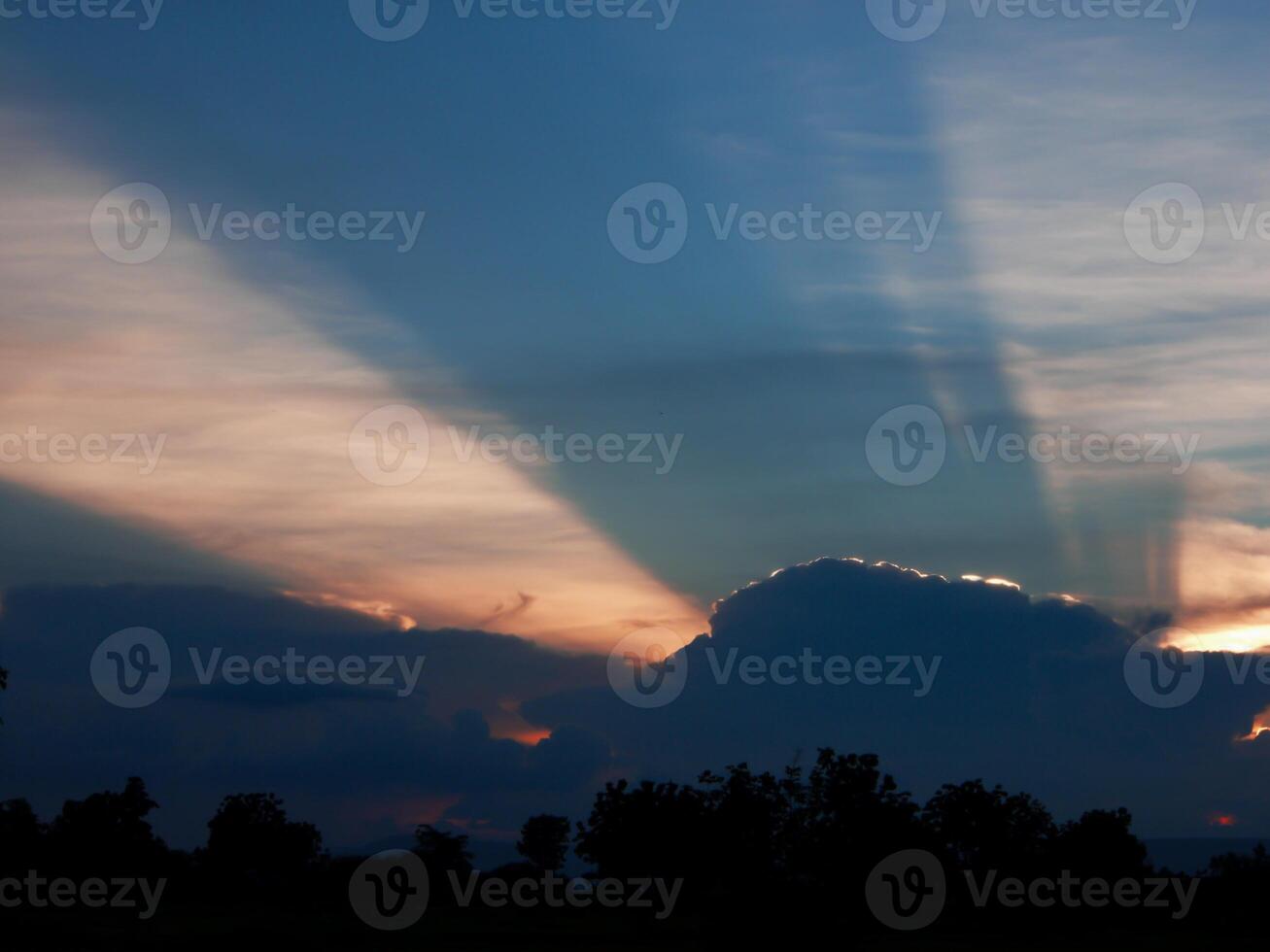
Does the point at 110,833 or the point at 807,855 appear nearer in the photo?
the point at 807,855

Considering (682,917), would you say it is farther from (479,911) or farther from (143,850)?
(143,850)

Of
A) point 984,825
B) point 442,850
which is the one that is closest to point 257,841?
point 442,850

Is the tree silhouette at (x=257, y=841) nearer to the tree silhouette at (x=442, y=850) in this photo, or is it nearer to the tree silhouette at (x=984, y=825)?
the tree silhouette at (x=442, y=850)

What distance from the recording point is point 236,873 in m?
166

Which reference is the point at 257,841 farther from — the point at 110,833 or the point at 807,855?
the point at 807,855

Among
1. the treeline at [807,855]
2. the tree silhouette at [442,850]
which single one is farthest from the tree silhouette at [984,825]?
the tree silhouette at [442,850]

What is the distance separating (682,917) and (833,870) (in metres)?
14.0

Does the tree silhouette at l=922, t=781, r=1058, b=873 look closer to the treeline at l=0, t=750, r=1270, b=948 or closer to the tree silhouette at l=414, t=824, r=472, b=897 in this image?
the treeline at l=0, t=750, r=1270, b=948

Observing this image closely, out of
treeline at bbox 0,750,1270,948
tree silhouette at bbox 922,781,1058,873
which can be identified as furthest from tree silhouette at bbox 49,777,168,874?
tree silhouette at bbox 922,781,1058,873

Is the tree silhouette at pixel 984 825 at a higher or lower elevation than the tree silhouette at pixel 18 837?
higher

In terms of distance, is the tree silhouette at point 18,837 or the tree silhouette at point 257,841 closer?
the tree silhouette at point 18,837

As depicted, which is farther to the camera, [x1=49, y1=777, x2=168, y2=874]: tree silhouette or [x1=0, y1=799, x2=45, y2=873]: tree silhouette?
[x1=49, y1=777, x2=168, y2=874]: tree silhouette

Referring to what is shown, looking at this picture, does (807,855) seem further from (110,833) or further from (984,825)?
(110,833)

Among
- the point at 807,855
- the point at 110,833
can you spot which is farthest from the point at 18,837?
the point at 807,855
